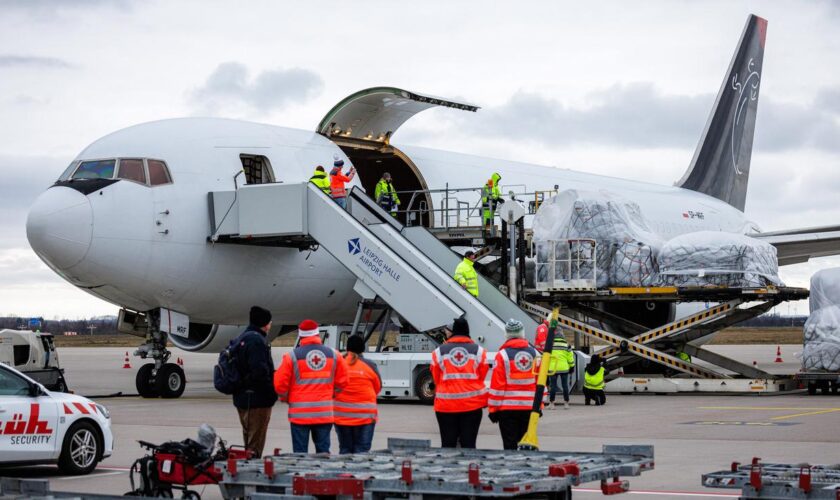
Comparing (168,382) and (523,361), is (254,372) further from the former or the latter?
(168,382)

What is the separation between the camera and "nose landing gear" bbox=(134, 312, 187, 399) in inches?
784

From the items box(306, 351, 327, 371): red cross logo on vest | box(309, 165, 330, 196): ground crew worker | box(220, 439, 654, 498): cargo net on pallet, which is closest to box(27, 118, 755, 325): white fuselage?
box(309, 165, 330, 196): ground crew worker

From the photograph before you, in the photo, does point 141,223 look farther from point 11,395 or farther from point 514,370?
point 514,370

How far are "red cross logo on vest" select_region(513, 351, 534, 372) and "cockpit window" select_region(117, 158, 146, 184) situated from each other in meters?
10.0

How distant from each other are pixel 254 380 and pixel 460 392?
1724 mm

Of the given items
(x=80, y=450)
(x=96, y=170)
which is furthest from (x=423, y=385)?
(x=80, y=450)

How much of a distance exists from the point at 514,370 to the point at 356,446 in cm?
149

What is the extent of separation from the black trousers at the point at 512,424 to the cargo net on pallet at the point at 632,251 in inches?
452

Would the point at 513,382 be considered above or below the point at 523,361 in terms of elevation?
below

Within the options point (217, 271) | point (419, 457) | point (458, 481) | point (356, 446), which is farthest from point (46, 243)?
point (458, 481)

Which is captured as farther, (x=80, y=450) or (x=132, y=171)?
(x=132, y=171)

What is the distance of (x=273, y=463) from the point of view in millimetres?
7309

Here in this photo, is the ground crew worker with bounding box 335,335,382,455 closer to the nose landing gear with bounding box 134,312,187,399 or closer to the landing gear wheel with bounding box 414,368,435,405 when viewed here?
the landing gear wheel with bounding box 414,368,435,405

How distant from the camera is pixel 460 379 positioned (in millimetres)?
10055
